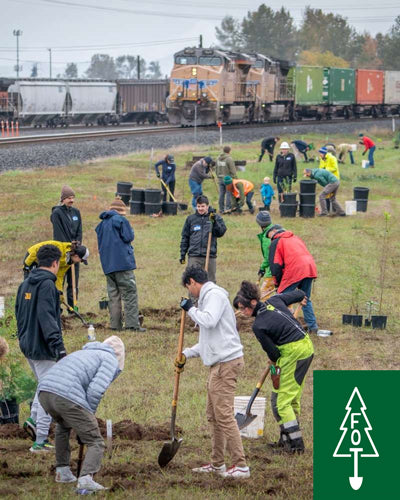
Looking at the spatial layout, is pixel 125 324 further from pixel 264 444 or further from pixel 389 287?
pixel 389 287

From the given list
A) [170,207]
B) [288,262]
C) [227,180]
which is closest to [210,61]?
[170,207]

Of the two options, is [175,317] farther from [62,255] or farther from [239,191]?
[239,191]

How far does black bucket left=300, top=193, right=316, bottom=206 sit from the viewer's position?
23172mm

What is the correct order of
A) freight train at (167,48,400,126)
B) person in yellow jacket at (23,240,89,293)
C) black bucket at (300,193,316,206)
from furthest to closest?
freight train at (167,48,400,126) < black bucket at (300,193,316,206) < person in yellow jacket at (23,240,89,293)

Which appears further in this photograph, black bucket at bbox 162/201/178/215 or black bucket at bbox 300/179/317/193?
black bucket at bbox 162/201/178/215

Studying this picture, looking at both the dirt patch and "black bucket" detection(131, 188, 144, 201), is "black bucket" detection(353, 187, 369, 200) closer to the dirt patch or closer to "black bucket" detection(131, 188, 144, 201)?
"black bucket" detection(131, 188, 144, 201)

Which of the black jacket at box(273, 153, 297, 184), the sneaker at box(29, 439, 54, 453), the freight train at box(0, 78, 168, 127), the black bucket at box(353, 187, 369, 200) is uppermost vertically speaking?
the freight train at box(0, 78, 168, 127)

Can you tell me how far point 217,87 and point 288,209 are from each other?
84.9 ft

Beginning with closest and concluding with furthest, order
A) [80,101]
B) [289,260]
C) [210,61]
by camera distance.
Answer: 1. [289,260]
2. [210,61]
3. [80,101]

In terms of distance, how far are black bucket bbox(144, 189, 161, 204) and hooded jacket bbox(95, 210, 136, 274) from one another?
10.8m

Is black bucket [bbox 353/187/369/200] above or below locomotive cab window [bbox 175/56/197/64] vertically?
below

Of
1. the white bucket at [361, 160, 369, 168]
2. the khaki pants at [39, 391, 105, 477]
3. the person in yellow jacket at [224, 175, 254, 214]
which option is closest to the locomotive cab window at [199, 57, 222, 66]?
the white bucket at [361, 160, 369, 168]

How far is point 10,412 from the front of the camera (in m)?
8.95

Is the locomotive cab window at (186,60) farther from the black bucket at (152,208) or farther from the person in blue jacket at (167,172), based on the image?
the black bucket at (152,208)
